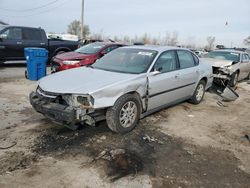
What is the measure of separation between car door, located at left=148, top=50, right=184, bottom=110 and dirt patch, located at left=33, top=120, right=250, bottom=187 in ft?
2.41

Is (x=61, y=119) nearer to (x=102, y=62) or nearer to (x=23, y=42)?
(x=102, y=62)

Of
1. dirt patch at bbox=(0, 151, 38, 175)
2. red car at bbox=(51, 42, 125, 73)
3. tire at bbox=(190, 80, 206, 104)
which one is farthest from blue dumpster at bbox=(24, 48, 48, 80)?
dirt patch at bbox=(0, 151, 38, 175)

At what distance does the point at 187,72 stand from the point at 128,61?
1.62 metres

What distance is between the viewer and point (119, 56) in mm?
5914

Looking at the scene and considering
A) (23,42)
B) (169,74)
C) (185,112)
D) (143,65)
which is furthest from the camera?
(23,42)

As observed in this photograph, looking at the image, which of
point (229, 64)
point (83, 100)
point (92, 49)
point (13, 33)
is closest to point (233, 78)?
point (229, 64)

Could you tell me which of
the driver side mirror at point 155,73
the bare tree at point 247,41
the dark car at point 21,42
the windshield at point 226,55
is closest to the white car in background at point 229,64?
the windshield at point 226,55

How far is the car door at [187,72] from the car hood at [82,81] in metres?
1.69

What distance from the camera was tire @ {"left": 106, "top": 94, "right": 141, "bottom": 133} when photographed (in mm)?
4508

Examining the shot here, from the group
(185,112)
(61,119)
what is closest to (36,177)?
(61,119)

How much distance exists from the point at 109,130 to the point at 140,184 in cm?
178

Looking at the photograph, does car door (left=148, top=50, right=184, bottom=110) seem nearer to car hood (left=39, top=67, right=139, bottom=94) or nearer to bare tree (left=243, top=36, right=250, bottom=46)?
car hood (left=39, top=67, right=139, bottom=94)

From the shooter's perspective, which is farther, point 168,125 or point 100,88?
point 168,125

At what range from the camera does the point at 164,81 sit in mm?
5473
